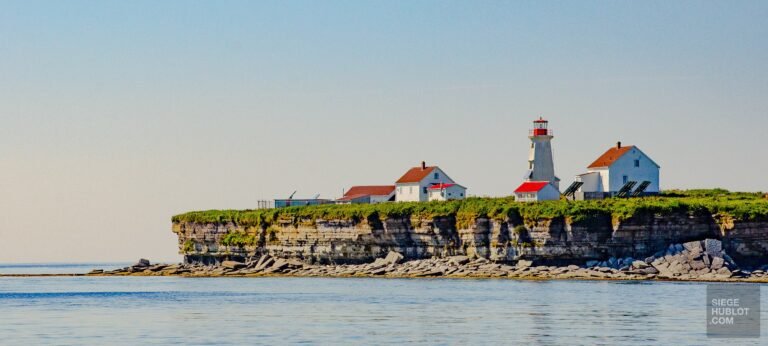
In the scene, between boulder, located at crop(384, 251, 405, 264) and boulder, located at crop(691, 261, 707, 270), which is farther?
boulder, located at crop(384, 251, 405, 264)

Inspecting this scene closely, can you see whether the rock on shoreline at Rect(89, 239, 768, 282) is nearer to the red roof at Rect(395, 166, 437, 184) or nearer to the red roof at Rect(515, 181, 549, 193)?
the red roof at Rect(515, 181, 549, 193)

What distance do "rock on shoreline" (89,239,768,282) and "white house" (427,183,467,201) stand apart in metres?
14.1

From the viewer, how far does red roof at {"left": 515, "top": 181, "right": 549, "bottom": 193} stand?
88575 millimetres

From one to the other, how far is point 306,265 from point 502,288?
94.9 feet

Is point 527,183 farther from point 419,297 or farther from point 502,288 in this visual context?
point 419,297

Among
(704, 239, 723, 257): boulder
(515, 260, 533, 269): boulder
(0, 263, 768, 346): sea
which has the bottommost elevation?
(0, 263, 768, 346): sea

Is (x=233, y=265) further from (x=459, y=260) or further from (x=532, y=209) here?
(x=532, y=209)

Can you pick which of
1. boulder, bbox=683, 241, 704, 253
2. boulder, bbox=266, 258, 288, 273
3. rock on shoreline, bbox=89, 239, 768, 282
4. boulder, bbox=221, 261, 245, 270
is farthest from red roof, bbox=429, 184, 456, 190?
boulder, bbox=683, 241, 704, 253

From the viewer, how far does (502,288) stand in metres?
64.0

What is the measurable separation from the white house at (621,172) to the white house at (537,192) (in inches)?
195

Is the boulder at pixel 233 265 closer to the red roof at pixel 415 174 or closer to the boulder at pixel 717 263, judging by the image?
the red roof at pixel 415 174

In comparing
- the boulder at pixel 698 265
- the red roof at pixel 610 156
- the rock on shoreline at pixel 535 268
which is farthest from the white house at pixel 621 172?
the boulder at pixel 698 265

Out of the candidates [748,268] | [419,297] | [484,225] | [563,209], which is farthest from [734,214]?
[419,297]

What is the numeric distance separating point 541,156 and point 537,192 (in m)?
8.16
